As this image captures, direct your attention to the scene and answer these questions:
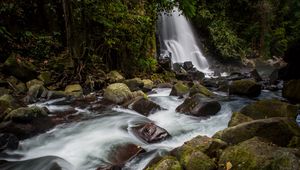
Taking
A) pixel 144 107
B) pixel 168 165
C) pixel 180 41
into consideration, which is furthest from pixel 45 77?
pixel 180 41

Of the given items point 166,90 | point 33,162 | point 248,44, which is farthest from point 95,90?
point 248,44

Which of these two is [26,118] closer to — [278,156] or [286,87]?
[278,156]

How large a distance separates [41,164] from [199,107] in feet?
13.3

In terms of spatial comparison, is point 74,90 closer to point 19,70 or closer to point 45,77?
point 45,77

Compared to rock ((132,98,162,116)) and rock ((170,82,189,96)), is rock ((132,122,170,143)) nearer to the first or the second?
rock ((132,98,162,116))

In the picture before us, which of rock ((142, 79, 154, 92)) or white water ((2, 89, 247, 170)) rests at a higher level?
rock ((142, 79, 154, 92))

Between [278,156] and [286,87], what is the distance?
7.18 metres

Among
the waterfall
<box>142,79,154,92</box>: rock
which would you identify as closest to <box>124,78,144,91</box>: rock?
<box>142,79,154,92</box>: rock

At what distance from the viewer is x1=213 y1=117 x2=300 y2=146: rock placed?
18.2 feet

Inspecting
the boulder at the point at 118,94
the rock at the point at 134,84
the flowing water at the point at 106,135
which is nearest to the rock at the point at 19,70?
the flowing water at the point at 106,135

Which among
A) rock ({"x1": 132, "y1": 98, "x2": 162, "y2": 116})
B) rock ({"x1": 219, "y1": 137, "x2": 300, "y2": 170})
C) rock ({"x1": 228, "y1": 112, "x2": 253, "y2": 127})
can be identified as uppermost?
rock ({"x1": 219, "y1": 137, "x2": 300, "y2": 170})

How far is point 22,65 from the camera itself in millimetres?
11195

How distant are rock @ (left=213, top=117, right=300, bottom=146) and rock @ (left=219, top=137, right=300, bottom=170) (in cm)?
39

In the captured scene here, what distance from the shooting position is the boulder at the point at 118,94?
986cm
